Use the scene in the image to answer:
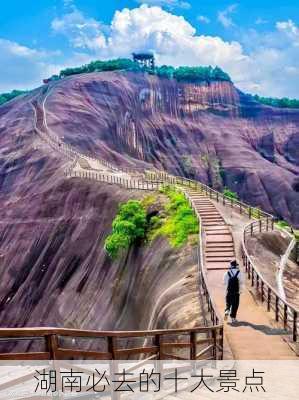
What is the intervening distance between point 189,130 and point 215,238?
69498mm

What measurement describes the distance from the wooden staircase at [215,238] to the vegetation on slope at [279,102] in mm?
80451

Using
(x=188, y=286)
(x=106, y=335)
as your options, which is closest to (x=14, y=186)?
(x=188, y=286)

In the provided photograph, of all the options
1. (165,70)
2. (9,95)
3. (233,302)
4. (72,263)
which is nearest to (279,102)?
(165,70)

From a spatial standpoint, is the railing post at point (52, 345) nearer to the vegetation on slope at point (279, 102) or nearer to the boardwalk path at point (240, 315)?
the boardwalk path at point (240, 315)

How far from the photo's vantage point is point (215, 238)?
26.2 m

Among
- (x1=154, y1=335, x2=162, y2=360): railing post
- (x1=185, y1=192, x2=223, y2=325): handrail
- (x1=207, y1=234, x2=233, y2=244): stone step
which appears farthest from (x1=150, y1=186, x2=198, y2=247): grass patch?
(x1=154, y1=335, x2=162, y2=360): railing post

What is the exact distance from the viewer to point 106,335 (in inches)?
282

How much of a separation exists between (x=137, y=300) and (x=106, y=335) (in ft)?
61.8

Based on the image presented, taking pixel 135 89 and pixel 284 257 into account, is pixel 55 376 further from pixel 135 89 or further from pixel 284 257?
pixel 135 89

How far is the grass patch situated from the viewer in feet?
88.3

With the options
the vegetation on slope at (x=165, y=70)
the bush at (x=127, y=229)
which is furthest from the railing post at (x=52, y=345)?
the vegetation on slope at (x=165, y=70)

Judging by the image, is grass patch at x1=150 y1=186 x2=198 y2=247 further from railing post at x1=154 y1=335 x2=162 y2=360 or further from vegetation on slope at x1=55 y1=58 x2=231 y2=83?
vegetation on slope at x1=55 y1=58 x2=231 y2=83

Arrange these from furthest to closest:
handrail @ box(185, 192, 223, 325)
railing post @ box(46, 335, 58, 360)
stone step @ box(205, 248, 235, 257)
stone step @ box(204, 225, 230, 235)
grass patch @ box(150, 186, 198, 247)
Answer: stone step @ box(204, 225, 230, 235) → grass patch @ box(150, 186, 198, 247) → stone step @ box(205, 248, 235, 257) → handrail @ box(185, 192, 223, 325) → railing post @ box(46, 335, 58, 360)

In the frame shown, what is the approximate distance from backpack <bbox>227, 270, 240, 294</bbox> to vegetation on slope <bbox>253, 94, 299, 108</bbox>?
324ft
